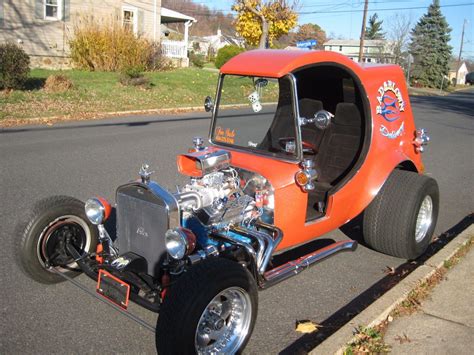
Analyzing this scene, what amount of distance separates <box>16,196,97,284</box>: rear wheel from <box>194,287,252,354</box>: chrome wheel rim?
1.40 m

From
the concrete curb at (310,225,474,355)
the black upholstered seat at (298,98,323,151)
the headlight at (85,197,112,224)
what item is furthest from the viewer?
the black upholstered seat at (298,98,323,151)

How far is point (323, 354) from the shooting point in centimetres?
301

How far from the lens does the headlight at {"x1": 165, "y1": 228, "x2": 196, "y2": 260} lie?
300 centimetres

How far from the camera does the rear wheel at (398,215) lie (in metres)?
4.51

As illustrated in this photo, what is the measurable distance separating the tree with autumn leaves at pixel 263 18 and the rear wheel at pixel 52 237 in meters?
28.7

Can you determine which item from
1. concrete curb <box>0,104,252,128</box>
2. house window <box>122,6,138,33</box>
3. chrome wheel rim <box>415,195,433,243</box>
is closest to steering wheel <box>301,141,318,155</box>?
chrome wheel rim <box>415,195,433,243</box>

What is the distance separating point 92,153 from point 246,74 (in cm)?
578

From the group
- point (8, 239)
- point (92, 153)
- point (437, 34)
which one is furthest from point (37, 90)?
point (437, 34)

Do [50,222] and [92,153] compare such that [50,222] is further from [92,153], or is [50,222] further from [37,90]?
[37,90]

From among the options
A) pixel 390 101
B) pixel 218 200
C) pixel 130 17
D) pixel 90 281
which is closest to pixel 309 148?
pixel 390 101

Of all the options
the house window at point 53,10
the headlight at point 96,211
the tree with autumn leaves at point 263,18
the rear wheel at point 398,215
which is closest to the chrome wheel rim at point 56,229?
the headlight at point 96,211

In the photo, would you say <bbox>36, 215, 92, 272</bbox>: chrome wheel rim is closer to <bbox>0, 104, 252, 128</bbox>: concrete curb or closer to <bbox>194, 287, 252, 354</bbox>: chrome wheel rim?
<bbox>194, 287, 252, 354</bbox>: chrome wheel rim

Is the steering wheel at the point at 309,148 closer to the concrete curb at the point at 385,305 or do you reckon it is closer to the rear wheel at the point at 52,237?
the concrete curb at the point at 385,305

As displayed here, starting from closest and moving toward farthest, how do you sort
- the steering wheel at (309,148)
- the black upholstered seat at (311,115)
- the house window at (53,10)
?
1. the steering wheel at (309,148)
2. the black upholstered seat at (311,115)
3. the house window at (53,10)
